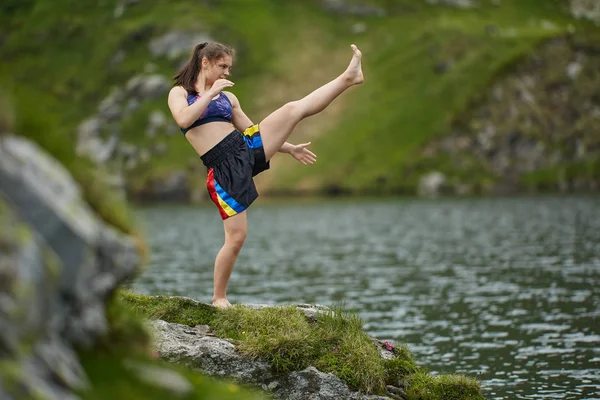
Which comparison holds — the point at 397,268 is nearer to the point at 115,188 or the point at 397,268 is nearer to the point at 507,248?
the point at 507,248

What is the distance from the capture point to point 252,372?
468 inches

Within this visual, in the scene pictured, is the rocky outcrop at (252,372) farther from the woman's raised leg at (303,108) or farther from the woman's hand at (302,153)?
the woman's hand at (302,153)

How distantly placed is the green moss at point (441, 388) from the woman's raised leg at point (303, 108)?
4.70 m

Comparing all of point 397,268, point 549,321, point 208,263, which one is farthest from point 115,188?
point 208,263

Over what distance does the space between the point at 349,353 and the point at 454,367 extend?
8.45 meters

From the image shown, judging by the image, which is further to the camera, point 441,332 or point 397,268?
point 397,268

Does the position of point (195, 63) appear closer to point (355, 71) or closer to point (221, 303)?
point (355, 71)

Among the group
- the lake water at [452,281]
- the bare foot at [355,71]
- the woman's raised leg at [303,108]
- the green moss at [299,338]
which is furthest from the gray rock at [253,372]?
the lake water at [452,281]

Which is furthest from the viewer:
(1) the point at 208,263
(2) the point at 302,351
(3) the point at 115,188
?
(1) the point at 208,263

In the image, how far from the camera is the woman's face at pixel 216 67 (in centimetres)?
1202

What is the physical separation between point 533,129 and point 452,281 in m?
137

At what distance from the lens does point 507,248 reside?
52469 millimetres

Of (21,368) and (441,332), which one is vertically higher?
(21,368)

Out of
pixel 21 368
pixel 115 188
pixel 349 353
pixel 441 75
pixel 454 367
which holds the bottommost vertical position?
pixel 454 367
